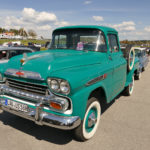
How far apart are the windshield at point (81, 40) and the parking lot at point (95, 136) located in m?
1.72

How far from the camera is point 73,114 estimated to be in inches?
97.7

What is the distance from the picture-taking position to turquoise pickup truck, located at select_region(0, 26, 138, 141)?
2459 millimetres

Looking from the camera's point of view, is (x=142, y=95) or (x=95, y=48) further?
(x=142, y=95)

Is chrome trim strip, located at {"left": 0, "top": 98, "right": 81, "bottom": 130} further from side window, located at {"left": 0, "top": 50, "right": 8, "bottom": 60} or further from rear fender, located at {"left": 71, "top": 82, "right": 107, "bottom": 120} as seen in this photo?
side window, located at {"left": 0, "top": 50, "right": 8, "bottom": 60}

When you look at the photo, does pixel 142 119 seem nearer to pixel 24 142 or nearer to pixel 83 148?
pixel 83 148

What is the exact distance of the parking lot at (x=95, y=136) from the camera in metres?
2.88

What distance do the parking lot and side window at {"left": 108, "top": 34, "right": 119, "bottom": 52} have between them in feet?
5.37

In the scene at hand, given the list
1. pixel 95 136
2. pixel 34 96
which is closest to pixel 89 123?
pixel 95 136

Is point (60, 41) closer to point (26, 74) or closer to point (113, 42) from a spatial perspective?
point (113, 42)

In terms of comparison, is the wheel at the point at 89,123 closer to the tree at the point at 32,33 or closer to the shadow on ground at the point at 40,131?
the shadow on ground at the point at 40,131

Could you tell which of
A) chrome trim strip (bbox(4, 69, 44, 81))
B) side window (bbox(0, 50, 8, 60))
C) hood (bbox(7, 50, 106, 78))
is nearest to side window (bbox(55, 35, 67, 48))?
hood (bbox(7, 50, 106, 78))

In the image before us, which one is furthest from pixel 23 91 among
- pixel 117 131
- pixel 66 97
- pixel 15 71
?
pixel 117 131

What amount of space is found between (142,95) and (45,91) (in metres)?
4.45

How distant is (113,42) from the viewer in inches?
162
